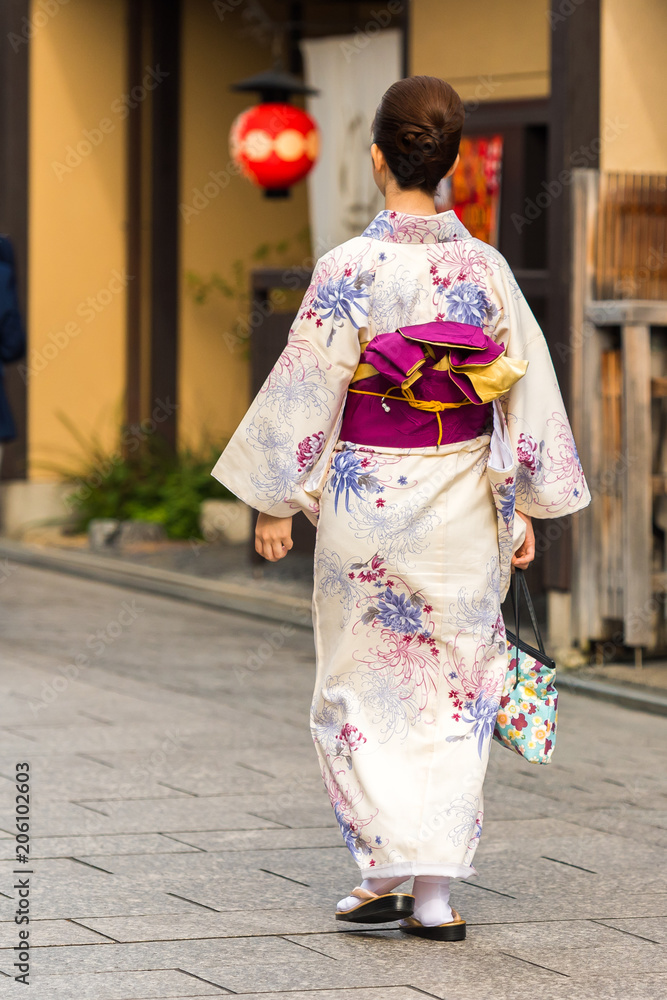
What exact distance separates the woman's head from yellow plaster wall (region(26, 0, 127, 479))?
7.63 metres

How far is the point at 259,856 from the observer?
13.1ft

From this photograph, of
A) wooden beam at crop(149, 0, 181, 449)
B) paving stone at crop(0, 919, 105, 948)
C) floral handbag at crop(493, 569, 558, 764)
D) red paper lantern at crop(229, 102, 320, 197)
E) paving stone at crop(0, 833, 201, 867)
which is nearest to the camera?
paving stone at crop(0, 919, 105, 948)

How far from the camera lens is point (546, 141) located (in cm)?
801

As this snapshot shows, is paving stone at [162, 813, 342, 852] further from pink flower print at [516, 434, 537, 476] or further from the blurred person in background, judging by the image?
the blurred person in background

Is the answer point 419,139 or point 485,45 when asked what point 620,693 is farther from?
point 485,45

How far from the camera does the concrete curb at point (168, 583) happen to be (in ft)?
26.6

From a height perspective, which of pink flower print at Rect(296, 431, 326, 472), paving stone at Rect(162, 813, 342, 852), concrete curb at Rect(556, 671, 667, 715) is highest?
pink flower print at Rect(296, 431, 326, 472)

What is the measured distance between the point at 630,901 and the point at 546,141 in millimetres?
5257

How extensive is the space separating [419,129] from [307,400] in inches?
26.1

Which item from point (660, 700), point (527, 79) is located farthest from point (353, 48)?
point (660, 700)

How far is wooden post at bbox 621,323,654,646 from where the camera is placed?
625 centimetres

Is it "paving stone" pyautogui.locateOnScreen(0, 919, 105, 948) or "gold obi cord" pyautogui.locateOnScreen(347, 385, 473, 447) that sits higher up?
"gold obi cord" pyautogui.locateOnScreen(347, 385, 473, 447)

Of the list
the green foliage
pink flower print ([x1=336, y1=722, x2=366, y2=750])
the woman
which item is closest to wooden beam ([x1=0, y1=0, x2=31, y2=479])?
the green foliage

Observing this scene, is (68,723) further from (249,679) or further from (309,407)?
(309,407)
